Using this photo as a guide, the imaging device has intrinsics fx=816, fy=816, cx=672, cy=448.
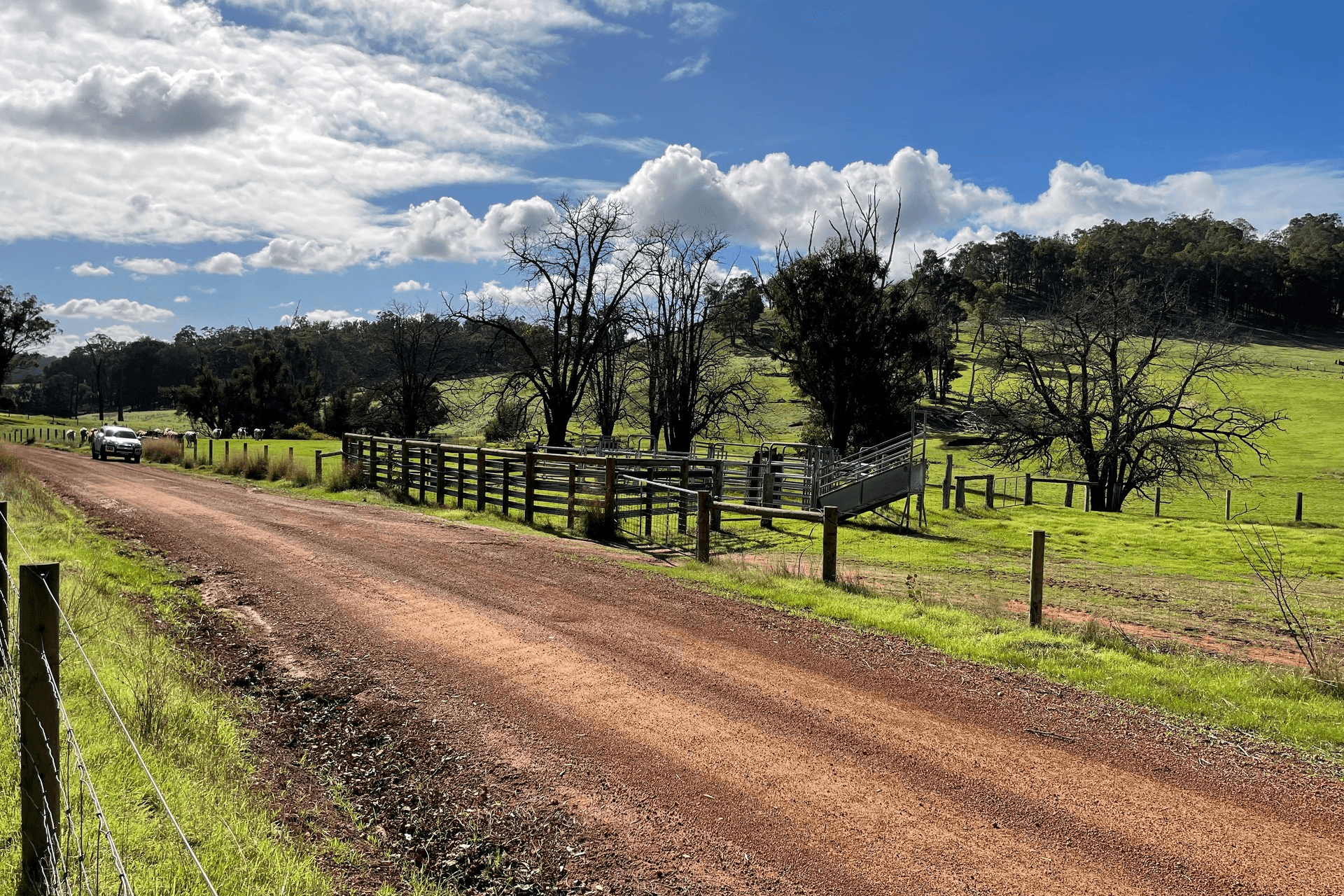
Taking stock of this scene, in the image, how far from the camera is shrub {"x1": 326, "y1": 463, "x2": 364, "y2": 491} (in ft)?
78.2

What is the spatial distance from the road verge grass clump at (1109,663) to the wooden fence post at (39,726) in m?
7.01

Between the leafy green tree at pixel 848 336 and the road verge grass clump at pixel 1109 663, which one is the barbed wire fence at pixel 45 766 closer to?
the road verge grass clump at pixel 1109 663

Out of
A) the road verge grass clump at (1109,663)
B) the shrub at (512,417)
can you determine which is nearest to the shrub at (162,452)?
the shrub at (512,417)

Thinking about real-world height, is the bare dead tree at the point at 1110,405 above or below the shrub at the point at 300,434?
above

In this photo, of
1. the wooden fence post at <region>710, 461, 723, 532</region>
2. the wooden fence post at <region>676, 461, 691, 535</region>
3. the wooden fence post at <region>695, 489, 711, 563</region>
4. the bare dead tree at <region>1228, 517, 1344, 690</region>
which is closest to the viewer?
the bare dead tree at <region>1228, 517, 1344, 690</region>

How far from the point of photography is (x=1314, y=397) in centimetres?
7431

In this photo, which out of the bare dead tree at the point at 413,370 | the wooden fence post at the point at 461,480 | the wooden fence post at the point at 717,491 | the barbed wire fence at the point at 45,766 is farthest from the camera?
the bare dead tree at the point at 413,370

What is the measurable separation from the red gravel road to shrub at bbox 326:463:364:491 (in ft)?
46.8

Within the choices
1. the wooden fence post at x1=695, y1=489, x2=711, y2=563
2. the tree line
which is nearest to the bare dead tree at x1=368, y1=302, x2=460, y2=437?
the tree line

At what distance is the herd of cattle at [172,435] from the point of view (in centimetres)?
4422

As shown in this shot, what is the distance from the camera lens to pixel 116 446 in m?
36.8

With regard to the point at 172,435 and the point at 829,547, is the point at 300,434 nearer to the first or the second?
the point at 172,435

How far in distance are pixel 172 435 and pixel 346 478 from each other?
103ft

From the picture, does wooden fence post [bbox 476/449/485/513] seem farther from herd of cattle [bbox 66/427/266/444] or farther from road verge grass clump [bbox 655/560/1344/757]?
herd of cattle [bbox 66/427/266/444]
